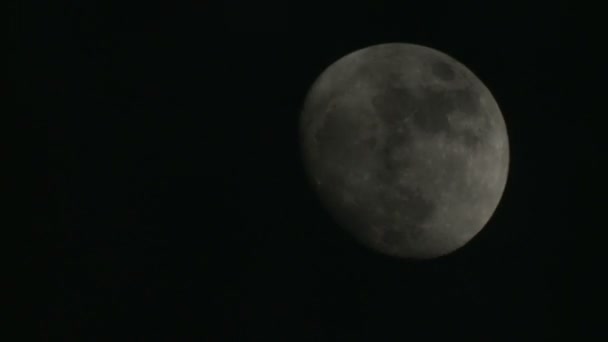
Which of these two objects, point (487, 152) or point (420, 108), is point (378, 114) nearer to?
point (420, 108)

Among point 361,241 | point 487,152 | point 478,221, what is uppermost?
point 487,152

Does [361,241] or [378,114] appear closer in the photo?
[378,114]

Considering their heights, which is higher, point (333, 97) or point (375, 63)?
point (375, 63)

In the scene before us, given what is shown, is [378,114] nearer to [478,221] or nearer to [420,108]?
[420,108]

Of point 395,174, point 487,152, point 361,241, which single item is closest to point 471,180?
point 487,152

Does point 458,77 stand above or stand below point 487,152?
above

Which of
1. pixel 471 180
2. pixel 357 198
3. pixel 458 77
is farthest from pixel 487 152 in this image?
pixel 357 198
